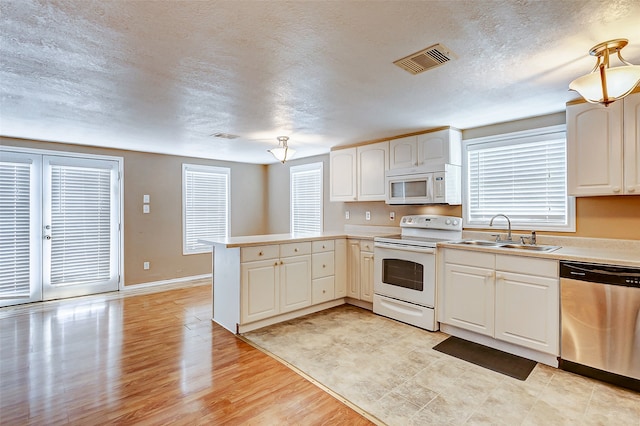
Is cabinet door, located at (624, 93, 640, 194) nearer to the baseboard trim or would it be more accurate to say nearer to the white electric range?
the white electric range

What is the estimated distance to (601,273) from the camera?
2402 millimetres

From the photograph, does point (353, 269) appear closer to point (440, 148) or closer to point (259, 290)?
point (259, 290)

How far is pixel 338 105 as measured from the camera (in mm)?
3051

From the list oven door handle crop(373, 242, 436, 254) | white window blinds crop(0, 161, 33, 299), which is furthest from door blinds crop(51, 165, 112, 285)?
oven door handle crop(373, 242, 436, 254)

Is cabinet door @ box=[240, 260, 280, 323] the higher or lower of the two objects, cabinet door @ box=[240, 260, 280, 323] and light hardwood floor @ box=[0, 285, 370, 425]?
the higher

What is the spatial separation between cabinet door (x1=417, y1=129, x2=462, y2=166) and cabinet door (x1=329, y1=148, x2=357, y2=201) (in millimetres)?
1081

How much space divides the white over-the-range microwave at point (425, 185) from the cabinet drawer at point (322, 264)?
3.53 ft

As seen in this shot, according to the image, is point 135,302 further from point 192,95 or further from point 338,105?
point 338,105

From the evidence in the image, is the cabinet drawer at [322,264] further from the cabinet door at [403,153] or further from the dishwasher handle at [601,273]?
the dishwasher handle at [601,273]

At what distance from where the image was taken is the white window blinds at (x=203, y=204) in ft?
19.2

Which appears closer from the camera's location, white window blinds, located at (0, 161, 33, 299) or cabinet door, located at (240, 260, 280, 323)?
cabinet door, located at (240, 260, 280, 323)

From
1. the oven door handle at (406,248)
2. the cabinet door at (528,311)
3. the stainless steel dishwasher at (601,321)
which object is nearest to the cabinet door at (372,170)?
the oven door handle at (406,248)

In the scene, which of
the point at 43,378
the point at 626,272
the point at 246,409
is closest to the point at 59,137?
the point at 43,378

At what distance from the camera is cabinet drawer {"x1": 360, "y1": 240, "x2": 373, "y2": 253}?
4181 millimetres
